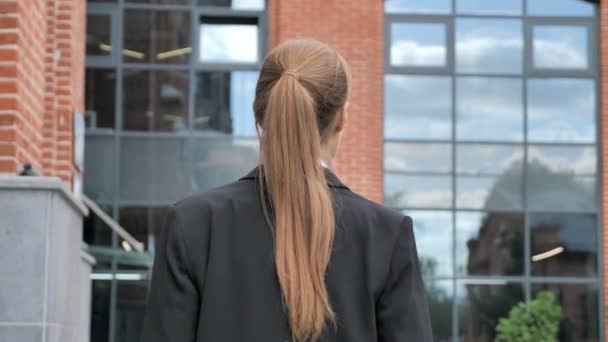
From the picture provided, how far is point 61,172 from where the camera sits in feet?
34.5

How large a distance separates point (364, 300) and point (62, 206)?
3.47 m

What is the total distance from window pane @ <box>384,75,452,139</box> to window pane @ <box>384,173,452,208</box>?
58 centimetres

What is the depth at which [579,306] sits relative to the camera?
1605 centimetres

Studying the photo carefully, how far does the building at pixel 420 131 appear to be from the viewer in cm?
1548

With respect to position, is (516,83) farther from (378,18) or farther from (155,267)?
(155,267)

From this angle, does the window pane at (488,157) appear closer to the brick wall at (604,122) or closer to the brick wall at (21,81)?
the brick wall at (604,122)

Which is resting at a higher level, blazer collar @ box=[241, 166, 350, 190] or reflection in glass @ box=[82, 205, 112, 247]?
blazer collar @ box=[241, 166, 350, 190]

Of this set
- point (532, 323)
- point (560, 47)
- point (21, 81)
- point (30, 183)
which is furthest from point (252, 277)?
point (560, 47)

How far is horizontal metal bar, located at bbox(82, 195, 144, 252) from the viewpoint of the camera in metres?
14.3

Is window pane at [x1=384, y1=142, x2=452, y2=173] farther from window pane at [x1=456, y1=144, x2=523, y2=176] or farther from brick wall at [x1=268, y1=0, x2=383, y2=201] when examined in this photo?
brick wall at [x1=268, y1=0, x2=383, y2=201]

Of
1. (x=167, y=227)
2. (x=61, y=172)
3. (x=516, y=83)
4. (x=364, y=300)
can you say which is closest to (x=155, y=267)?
(x=167, y=227)

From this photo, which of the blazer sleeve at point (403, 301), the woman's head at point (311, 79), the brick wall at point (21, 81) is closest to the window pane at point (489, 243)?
the brick wall at point (21, 81)

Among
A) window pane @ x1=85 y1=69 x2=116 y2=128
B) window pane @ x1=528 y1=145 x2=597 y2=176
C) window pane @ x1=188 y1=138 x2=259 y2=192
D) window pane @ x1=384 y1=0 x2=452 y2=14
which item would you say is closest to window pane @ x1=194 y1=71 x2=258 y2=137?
window pane @ x1=188 y1=138 x2=259 y2=192

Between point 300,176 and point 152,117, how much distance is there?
527 inches
